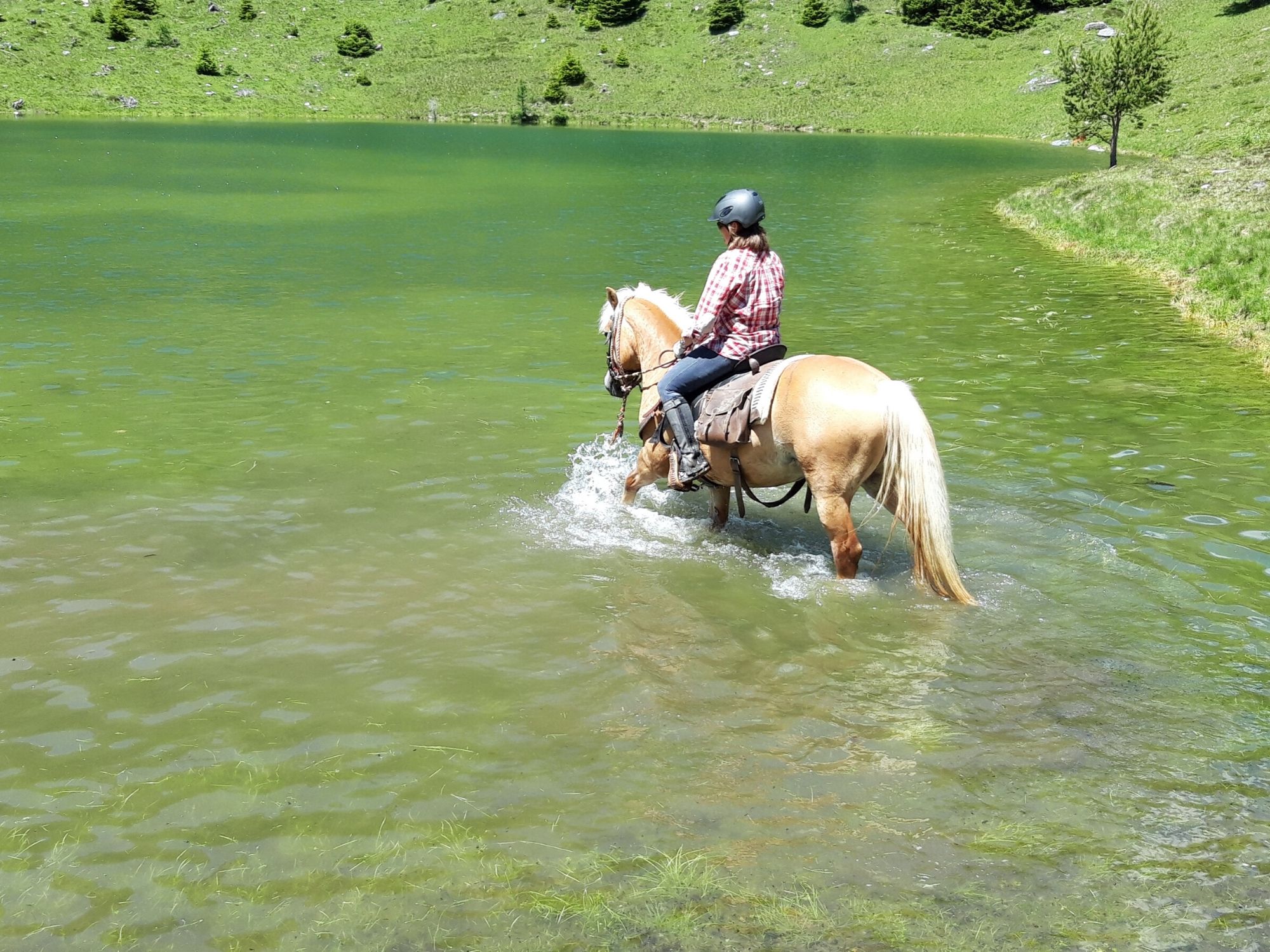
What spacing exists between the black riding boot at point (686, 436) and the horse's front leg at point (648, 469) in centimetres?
49

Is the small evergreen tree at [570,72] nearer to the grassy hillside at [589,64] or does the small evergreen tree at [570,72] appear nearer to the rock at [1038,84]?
the grassy hillside at [589,64]

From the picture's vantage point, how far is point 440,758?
7090 millimetres

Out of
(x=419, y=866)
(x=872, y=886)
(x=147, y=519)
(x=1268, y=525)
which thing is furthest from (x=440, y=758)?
(x=1268, y=525)

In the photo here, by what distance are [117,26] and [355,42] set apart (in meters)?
26.9

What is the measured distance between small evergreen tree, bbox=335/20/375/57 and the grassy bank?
106m

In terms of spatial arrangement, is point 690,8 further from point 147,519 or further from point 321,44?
point 147,519

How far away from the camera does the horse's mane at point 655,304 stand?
1123 cm

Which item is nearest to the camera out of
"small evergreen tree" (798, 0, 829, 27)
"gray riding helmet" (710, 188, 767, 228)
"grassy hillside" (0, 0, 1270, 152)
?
"gray riding helmet" (710, 188, 767, 228)

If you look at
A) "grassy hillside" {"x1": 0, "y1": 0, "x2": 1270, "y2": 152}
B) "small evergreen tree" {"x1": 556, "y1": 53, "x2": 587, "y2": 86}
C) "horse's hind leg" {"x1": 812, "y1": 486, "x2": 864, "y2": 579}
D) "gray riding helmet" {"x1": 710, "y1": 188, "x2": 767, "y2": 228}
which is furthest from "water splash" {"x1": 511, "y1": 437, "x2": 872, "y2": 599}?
"small evergreen tree" {"x1": 556, "y1": 53, "x2": 587, "y2": 86}

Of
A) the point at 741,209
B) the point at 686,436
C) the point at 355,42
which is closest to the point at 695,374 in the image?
the point at 686,436

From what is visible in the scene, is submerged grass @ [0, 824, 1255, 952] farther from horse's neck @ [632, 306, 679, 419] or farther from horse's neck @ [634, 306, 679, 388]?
horse's neck @ [634, 306, 679, 388]

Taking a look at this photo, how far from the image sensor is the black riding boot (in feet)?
34.7

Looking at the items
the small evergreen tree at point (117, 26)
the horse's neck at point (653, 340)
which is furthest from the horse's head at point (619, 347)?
the small evergreen tree at point (117, 26)

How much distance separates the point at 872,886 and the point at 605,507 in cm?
683
